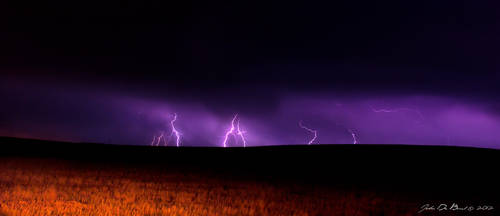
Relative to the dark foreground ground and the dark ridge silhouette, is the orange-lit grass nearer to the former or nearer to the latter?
the dark foreground ground

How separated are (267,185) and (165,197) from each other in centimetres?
354

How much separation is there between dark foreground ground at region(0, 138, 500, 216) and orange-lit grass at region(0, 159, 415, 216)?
0.02 m

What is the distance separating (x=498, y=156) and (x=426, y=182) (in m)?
7.45

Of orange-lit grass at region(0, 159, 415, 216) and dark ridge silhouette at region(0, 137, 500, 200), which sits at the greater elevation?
dark ridge silhouette at region(0, 137, 500, 200)

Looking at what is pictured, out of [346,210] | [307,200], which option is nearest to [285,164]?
[307,200]

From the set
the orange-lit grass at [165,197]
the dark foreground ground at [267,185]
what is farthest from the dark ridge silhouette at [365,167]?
the orange-lit grass at [165,197]

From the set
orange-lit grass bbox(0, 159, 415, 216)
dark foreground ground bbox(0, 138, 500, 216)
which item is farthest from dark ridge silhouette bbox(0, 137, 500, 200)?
orange-lit grass bbox(0, 159, 415, 216)

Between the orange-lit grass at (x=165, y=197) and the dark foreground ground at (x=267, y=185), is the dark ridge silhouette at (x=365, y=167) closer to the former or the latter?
the dark foreground ground at (x=267, y=185)

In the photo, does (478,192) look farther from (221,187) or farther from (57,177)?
(57,177)

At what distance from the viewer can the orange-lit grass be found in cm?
1026

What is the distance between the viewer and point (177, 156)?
81.0 feet

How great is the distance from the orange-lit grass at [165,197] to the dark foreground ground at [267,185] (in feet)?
0.08

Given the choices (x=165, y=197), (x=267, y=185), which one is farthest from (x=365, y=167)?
(x=165, y=197)

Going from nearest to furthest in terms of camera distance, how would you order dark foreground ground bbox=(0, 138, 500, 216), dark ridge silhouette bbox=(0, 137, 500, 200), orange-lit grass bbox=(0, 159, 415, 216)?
orange-lit grass bbox=(0, 159, 415, 216) → dark foreground ground bbox=(0, 138, 500, 216) → dark ridge silhouette bbox=(0, 137, 500, 200)
